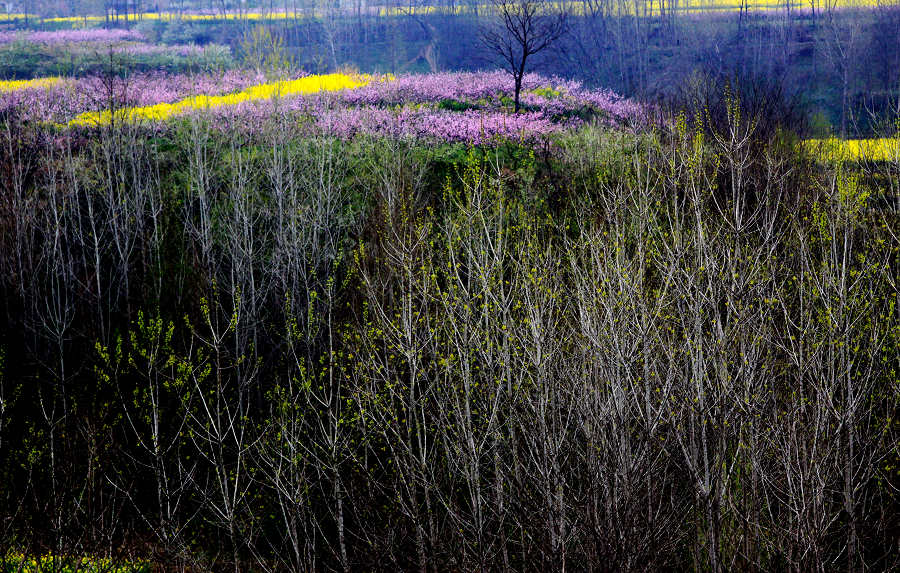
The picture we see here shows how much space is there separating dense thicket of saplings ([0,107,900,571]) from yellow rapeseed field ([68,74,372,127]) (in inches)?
36.6

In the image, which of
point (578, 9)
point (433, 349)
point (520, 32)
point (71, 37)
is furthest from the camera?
point (578, 9)

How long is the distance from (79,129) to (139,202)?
565 cm

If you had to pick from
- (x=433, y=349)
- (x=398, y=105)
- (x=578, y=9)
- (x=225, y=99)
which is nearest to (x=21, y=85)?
(x=225, y=99)

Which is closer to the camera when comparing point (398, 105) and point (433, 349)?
point (433, 349)


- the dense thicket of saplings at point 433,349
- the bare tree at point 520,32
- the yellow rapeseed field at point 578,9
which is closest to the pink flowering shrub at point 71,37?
the yellow rapeseed field at point 578,9

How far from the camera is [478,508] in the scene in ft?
25.7

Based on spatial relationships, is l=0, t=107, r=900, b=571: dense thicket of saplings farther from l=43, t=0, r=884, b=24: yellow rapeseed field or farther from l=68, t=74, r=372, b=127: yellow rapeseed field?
l=43, t=0, r=884, b=24: yellow rapeseed field

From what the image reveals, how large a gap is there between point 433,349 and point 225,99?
18.0 meters

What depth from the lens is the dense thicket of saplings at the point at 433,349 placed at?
8.14m

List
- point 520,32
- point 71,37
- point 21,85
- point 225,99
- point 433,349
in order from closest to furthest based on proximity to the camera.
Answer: point 433,349 → point 225,99 → point 21,85 → point 520,32 → point 71,37

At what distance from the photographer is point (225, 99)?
24422 mm

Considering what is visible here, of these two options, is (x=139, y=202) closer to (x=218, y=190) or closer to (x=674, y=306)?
(x=218, y=190)

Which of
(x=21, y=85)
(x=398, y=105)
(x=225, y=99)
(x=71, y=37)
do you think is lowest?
(x=398, y=105)

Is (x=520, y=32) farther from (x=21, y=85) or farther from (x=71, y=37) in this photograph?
(x=71, y=37)
